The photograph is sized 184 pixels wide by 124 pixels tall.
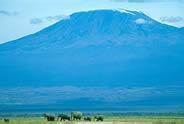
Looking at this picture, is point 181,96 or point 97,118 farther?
point 181,96

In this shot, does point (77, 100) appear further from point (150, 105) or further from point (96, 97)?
point (150, 105)

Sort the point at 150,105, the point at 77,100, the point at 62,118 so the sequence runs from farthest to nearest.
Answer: the point at 77,100 → the point at 150,105 → the point at 62,118

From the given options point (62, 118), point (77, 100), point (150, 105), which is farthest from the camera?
point (77, 100)

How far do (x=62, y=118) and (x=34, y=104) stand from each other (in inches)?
4888

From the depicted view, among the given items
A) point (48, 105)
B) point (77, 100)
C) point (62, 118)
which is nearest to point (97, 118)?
point (62, 118)

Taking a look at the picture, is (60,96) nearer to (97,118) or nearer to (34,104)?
(34,104)

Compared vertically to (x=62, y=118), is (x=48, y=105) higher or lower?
higher

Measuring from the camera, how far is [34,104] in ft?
596

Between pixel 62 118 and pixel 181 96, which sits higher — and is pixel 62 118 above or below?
below

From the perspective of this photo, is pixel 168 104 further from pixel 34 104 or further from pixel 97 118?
pixel 97 118

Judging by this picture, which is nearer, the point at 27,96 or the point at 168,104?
the point at 168,104

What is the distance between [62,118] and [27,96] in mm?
141309

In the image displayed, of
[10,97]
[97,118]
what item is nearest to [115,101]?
[10,97]

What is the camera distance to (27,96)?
199m
